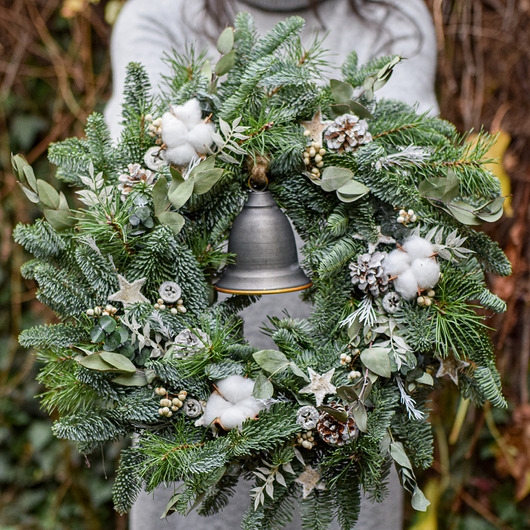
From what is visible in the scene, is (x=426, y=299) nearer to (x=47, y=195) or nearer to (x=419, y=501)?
(x=419, y=501)

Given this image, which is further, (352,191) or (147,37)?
(147,37)

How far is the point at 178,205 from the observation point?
79cm

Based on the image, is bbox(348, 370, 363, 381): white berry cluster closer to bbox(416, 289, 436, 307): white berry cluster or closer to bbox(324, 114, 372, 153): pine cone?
bbox(416, 289, 436, 307): white berry cluster


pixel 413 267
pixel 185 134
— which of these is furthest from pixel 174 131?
pixel 413 267

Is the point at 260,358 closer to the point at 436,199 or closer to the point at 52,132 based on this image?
the point at 436,199

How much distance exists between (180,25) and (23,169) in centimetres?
52

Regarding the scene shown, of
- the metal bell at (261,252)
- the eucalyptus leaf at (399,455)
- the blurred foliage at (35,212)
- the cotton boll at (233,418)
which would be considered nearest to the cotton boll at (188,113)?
the metal bell at (261,252)

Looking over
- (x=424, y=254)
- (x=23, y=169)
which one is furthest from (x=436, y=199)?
(x=23, y=169)

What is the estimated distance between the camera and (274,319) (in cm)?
87

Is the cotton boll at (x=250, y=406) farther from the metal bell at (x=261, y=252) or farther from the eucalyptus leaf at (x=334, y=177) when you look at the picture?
the eucalyptus leaf at (x=334, y=177)

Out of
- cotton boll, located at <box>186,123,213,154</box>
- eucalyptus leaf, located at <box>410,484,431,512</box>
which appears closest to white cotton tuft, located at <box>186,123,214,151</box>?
cotton boll, located at <box>186,123,213,154</box>

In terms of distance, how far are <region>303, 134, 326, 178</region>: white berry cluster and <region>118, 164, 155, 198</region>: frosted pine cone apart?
19 cm

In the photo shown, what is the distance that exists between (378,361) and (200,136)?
333 millimetres

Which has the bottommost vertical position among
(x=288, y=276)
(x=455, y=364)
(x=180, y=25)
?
(x=455, y=364)
